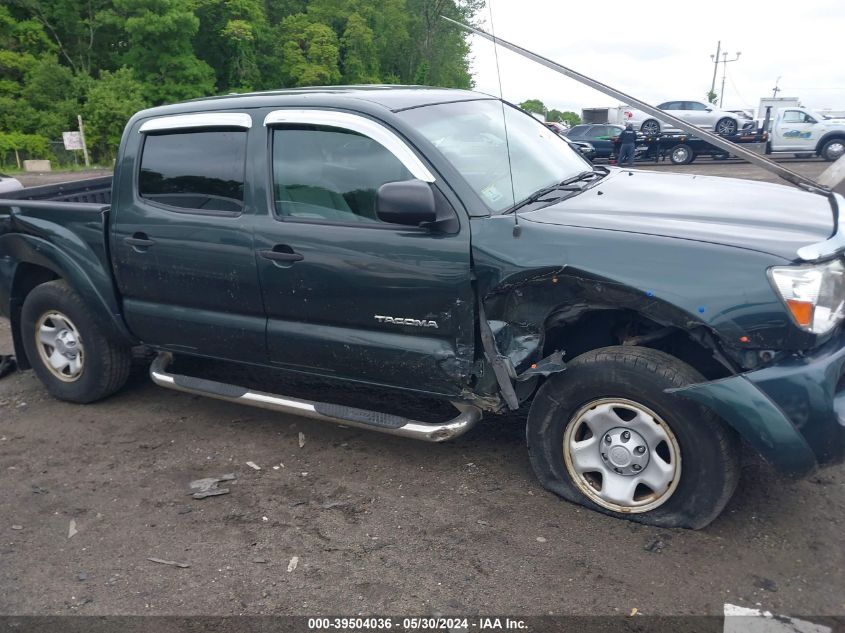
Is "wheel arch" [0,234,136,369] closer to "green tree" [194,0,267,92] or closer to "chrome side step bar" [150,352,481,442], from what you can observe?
"chrome side step bar" [150,352,481,442]

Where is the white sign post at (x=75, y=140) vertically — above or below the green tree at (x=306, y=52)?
below

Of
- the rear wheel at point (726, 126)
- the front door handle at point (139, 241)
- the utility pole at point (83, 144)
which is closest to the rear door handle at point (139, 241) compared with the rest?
the front door handle at point (139, 241)

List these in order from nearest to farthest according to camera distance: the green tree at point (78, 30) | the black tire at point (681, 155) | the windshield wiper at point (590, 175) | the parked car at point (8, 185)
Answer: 1. the windshield wiper at point (590, 175)
2. the parked car at point (8, 185)
3. the black tire at point (681, 155)
4. the green tree at point (78, 30)

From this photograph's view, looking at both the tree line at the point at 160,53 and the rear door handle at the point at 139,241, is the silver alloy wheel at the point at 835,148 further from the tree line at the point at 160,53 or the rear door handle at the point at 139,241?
the rear door handle at the point at 139,241

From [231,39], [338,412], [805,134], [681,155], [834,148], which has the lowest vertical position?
[681,155]

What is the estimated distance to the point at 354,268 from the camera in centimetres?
363

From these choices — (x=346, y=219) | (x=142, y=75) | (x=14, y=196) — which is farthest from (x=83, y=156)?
(x=346, y=219)

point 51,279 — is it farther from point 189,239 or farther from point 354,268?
point 354,268

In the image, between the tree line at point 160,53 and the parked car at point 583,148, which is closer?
the parked car at point 583,148

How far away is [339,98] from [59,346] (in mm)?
2739

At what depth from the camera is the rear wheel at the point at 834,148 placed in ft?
76.7

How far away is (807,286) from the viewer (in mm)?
2865

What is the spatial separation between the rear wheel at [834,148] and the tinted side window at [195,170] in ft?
79.3

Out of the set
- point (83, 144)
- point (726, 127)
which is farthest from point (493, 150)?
point (83, 144)
